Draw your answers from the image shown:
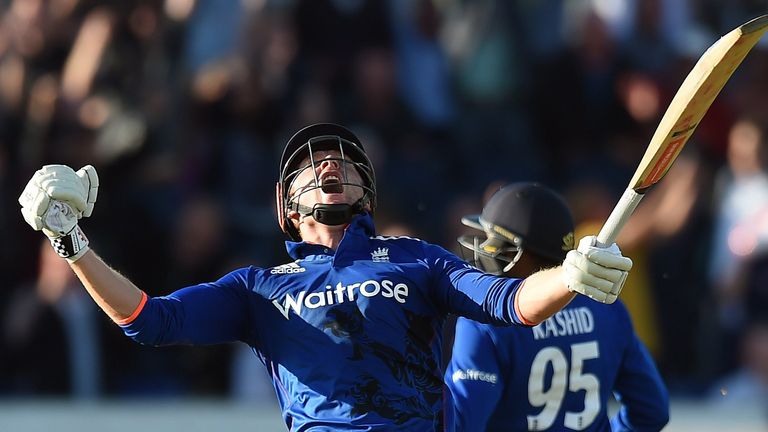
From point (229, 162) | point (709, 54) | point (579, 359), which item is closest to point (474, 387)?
point (579, 359)

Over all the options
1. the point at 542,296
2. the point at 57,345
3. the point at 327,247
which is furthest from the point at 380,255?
the point at 57,345

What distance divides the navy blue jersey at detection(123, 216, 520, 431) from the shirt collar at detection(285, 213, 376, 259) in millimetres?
14

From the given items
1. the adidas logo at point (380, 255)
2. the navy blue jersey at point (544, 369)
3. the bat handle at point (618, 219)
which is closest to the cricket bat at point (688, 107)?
the bat handle at point (618, 219)

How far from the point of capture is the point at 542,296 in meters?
4.58

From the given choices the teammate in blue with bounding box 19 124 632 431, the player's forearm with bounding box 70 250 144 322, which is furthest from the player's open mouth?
the player's forearm with bounding box 70 250 144 322

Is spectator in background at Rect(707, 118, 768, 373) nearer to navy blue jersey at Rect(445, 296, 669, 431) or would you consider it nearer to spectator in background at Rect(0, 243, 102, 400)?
navy blue jersey at Rect(445, 296, 669, 431)

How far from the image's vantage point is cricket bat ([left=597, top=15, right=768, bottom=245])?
14.6 ft

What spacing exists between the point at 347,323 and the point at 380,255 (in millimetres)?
345

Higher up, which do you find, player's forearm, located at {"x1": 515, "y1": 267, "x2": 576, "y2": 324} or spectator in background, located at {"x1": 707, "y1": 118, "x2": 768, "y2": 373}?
spectator in background, located at {"x1": 707, "y1": 118, "x2": 768, "y2": 373}

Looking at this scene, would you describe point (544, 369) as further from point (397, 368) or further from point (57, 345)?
point (57, 345)

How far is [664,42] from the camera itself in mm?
11234

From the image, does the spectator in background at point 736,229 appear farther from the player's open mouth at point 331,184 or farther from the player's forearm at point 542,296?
the player's forearm at point 542,296

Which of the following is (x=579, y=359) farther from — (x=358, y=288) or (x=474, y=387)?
(x=358, y=288)

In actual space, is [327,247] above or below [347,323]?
above
